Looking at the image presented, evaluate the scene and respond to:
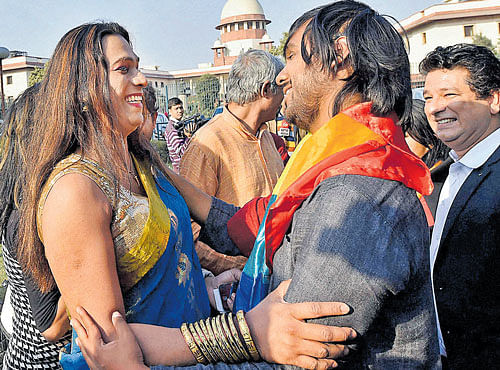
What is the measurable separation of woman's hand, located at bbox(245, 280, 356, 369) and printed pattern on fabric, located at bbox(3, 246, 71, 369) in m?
1.03

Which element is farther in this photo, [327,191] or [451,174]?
[451,174]

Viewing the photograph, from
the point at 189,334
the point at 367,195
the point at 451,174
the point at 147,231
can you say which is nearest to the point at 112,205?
the point at 147,231

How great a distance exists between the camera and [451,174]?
9.60ft

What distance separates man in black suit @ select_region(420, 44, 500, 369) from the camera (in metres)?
2.40

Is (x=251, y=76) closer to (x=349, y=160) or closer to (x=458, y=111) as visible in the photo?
(x=458, y=111)

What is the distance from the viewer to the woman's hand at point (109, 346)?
1.39 metres

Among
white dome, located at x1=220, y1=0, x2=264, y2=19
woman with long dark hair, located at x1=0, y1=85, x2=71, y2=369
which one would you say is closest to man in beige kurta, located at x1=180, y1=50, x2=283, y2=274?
woman with long dark hair, located at x1=0, y1=85, x2=71, y2=369

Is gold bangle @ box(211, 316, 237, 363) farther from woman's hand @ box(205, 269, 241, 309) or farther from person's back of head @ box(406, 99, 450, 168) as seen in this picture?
person's back of head @ box(406, 99, 450, 168)

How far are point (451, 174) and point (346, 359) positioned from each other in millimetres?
1910

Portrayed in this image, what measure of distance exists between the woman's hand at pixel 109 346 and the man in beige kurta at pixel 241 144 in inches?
70.7

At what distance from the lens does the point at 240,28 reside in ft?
199

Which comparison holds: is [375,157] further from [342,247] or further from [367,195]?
[342,247]

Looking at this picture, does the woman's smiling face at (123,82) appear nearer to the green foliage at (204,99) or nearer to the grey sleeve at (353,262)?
the grey sleeve at (353,262)

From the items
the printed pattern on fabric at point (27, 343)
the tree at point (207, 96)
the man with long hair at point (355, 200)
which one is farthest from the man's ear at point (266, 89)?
the tree at point (207, 96)
